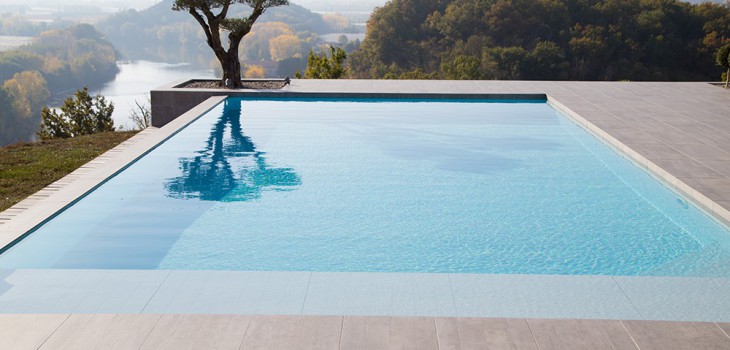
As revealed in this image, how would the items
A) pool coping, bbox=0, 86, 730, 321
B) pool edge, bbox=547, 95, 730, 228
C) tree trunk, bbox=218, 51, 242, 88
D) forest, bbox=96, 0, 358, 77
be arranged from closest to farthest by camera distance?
pool coping, bbox=0, 86, 730, 321 < pool edge, bbox=547, 95, 730, 228 < tree trunk, bbox=218, 51, 242, 88 < forest, bbox=96, 0, 358, 77

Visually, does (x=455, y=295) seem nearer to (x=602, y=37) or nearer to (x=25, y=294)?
(x=25, y=294)

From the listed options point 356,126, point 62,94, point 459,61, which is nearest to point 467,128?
point 356,126

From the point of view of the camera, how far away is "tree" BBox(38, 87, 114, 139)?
41.3 ft

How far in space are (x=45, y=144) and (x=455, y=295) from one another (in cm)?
708

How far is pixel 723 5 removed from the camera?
3612 centimetres

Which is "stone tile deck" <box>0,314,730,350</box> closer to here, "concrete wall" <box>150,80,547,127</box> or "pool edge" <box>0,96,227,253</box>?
"pool edge" <box>0,96,227,253</box>

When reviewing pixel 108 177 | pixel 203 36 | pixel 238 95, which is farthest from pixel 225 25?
pixel 203 36

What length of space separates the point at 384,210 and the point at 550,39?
31.1 meters

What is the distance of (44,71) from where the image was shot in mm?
41688

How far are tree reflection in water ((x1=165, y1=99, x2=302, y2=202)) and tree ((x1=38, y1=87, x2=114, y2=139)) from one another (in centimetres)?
546

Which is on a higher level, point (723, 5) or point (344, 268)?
point (723, 5)

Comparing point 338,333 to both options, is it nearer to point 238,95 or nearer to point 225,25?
point 238,95

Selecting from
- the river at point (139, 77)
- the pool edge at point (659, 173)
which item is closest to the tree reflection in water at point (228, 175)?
the pool edge at point (659, 173)

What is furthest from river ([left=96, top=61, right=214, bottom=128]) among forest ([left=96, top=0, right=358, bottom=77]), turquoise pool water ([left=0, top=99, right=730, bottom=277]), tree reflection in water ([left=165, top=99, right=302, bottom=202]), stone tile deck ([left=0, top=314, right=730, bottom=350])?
stone tile deck ([left=0, top=314, right=730, bottom=350])
